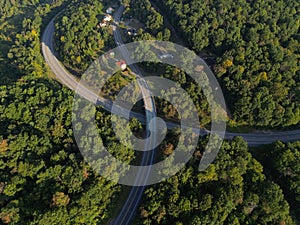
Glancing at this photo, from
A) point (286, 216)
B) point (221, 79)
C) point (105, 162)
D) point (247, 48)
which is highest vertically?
point (247, 48)

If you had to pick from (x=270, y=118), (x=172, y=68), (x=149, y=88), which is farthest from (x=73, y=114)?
(x=270, y=118)

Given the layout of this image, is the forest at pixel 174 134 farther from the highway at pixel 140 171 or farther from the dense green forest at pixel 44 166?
the highway at pixel 140 171

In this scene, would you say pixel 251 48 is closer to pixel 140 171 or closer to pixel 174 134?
pixel 174 134

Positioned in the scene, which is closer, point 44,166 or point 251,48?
point 44,166

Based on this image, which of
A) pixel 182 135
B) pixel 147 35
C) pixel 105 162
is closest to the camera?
pixel 105 162

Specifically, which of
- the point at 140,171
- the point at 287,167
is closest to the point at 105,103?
the point at 140,171

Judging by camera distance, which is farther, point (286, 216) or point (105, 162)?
point (105, 162)

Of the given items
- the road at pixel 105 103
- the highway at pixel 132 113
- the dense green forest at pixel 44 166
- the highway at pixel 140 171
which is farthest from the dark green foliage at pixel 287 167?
the dense green forest at pixel 44 166

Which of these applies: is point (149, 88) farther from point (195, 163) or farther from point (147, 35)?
point (195, 163)
